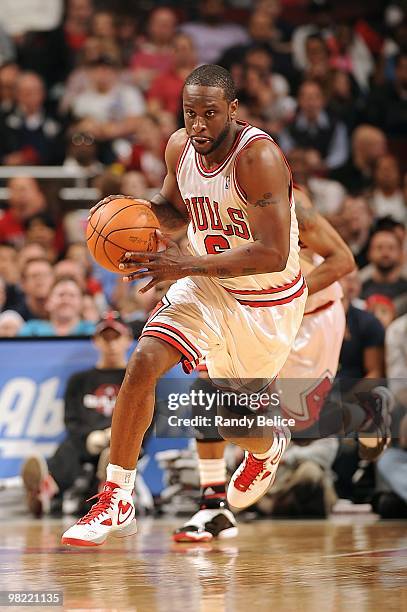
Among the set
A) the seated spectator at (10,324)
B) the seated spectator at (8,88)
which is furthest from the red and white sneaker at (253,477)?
the seated spectator at (8,88)

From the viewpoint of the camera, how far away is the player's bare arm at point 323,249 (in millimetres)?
5898

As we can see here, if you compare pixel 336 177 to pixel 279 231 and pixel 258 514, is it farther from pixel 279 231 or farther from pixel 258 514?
pixel 279 231

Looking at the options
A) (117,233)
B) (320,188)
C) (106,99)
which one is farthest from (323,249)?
(106,99)

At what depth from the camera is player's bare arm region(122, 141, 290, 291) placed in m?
4.60

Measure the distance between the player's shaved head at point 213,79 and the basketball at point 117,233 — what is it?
1.99 feet

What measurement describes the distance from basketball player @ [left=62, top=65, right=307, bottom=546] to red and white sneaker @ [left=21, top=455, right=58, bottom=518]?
2333mm

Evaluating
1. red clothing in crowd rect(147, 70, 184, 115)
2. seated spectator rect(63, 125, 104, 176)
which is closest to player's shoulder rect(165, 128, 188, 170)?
seated spectator rect(63, 125, 104, 176)

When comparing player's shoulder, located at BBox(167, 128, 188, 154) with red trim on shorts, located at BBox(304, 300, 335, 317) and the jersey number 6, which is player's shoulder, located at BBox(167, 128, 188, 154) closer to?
the jersey number 6

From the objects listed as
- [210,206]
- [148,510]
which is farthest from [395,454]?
[210,206]

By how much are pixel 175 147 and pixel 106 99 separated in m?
6.76

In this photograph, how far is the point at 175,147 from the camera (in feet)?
17.7

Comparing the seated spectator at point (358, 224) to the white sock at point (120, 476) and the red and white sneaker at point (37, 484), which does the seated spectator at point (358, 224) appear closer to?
the red and white sneaker at point (37, 484)

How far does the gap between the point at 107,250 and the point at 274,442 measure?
1474 mm

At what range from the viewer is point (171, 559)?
5016 millimetres
